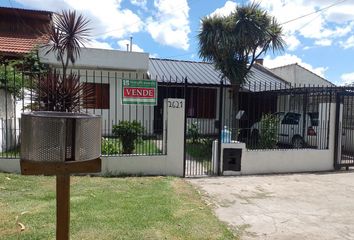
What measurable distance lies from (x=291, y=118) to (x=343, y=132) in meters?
1.93

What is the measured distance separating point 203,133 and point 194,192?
22.1 feet

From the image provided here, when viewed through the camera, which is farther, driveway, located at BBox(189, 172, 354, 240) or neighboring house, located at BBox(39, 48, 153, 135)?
neighboring house, located at BBox(39, 48, 153, 135)

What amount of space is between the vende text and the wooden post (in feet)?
19.9

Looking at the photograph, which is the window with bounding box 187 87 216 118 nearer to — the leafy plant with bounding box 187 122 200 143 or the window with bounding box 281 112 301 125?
the leafy plant with bounding box 187 122 200 143

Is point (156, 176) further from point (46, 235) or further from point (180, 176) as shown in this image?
point (46, 235)

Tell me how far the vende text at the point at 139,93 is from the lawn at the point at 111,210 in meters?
2.22

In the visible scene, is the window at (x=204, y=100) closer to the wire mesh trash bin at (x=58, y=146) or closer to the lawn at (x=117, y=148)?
the lawn at (x=117, y=148)

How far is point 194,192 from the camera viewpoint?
7117mm

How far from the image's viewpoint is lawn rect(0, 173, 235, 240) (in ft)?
15.0

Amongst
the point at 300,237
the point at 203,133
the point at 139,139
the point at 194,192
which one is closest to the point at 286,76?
the point at 203,133

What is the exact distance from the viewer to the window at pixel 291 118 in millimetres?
12977

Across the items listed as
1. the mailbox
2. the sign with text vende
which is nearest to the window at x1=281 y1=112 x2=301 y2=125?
the mailbox

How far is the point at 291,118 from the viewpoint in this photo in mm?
13125

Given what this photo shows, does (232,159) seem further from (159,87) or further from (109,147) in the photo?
(159,87)
